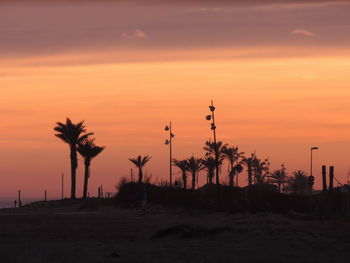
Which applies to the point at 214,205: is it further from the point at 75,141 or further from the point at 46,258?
the point at 46,258

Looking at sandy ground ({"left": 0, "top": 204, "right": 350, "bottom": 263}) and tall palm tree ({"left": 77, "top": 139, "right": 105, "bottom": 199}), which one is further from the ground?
tall palm tree ({"left": 77, "top": 139, "right": 105, "bottom": 199})

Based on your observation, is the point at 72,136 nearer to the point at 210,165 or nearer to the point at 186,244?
the point at 210,165

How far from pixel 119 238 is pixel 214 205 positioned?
24468 millimetres

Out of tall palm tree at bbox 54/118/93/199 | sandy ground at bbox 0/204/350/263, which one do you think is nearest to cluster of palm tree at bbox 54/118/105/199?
tall palm tree at bbox 54/118/93/199

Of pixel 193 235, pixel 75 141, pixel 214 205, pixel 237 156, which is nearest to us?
pixel 193 235

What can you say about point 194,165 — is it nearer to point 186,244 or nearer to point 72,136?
point 72,136

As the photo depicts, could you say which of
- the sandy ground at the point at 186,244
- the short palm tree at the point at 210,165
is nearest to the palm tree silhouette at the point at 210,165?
the short palm tree at the point at 210,165

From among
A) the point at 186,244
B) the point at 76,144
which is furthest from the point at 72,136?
the point at 186,244

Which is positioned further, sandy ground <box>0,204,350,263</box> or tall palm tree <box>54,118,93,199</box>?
tall palm tree <box>54,118,93,199</box>

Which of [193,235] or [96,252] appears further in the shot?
[193,235]

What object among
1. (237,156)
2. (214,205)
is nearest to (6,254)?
(214,205)

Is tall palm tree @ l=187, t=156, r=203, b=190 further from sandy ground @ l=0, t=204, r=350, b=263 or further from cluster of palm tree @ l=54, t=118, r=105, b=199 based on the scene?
sandy ground @ l=0, t=204, r=350, b=263

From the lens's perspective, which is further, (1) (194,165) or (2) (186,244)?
(1) (194,165)

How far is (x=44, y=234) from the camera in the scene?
29516 millimetres
